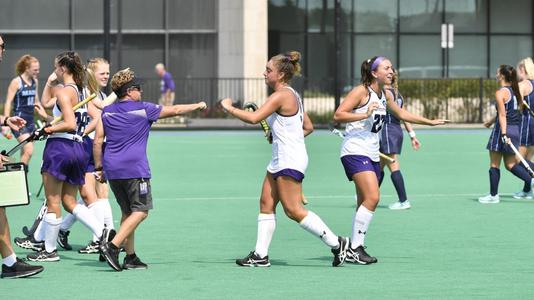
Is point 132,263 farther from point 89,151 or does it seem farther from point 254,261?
point 89,151

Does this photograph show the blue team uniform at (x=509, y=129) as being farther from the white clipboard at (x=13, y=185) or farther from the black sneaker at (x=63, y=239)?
the white clipboard at (x=13, y=185)

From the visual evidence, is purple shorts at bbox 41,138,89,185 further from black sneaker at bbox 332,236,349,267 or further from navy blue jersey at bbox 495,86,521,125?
navy blue jersey at bbox 495,86,521,125

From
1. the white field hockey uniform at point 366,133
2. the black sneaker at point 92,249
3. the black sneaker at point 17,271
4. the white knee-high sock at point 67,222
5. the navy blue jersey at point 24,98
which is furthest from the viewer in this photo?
the navy blue jersey at point 24,98

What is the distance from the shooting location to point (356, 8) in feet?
144

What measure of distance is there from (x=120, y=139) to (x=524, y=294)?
3455 mm

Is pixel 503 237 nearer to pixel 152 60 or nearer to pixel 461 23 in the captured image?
pixel 152 60

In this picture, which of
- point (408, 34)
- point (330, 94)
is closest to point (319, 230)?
point (330, 94)

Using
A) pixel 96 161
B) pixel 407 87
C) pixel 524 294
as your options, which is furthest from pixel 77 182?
pixel 407 87

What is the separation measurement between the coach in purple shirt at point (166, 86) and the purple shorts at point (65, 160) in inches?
1028

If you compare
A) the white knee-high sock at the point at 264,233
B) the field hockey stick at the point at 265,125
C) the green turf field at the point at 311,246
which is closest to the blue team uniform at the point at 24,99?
the green turf field at the point at 311,246

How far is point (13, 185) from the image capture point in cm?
978

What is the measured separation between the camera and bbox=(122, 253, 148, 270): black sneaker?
34.6 ft

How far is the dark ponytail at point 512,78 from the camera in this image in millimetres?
15812

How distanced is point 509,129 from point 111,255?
7438 mm
